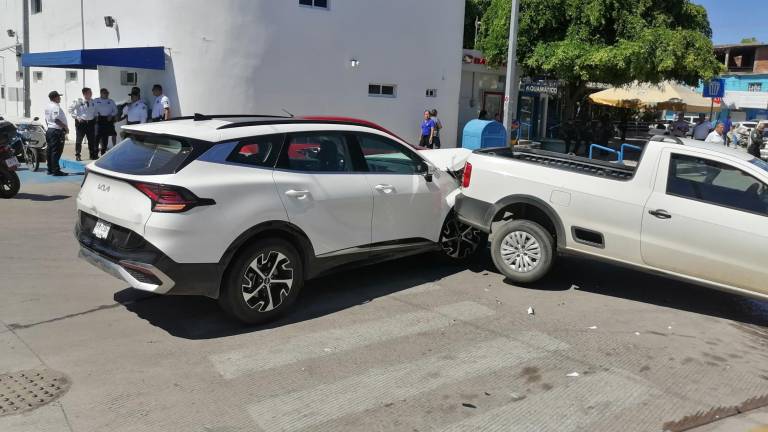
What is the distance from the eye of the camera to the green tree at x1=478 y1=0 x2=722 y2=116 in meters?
19.6

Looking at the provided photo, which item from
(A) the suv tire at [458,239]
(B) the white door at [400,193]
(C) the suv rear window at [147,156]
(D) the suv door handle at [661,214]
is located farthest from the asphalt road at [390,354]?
(C) the suv rear window at [147,156]

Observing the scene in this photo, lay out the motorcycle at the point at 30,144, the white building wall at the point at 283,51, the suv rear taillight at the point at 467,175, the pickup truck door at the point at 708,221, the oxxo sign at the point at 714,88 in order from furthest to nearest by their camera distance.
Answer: the oxxo sign at the point at 714,88
the white building wall at the point at 283,51
the motorcycle at the point at 30,144
the suv rear taillight at the point at 467,175
the pickup truck door at the point at 708,221

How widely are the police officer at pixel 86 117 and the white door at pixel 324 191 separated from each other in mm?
11005

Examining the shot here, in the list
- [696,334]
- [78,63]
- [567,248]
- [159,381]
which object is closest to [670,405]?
[696,334]

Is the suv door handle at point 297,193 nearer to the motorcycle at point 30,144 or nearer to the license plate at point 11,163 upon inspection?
the license plate at point 11,163

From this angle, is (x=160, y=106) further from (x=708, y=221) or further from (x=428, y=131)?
(x=708, y=221)

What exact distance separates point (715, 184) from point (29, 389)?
585 cm

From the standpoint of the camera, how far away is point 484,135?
14875mm

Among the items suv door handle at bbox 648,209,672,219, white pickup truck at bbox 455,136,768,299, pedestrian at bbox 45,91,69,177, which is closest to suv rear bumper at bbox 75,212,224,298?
white pickup truck at bbox 455,136,768,299

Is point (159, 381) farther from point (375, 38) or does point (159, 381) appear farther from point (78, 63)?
point (375, 38)

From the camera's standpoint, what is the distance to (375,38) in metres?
18.3

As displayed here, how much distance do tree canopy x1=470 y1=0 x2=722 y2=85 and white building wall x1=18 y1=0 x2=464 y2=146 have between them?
2.96m

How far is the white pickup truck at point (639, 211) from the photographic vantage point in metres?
5.70

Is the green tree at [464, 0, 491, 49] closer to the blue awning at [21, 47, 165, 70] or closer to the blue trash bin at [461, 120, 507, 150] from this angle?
the blue trash bin at [461, 120, 507, 150]
